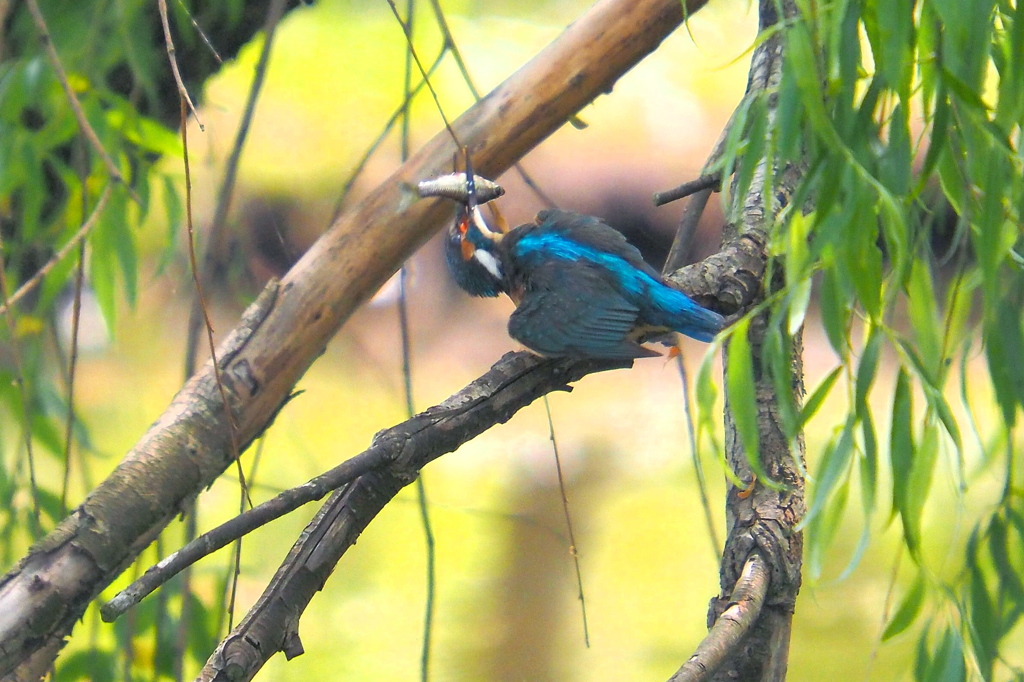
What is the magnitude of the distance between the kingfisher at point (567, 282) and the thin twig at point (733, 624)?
19cm

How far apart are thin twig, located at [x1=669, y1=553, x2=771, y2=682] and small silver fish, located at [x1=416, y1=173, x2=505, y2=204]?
371 millimetres

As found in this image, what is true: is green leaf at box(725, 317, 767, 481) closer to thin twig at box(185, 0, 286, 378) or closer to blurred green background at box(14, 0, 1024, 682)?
thin twig at box(185, 0, 286, 378)

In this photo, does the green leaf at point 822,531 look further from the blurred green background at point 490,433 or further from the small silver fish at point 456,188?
the blurred green background at point 490,433

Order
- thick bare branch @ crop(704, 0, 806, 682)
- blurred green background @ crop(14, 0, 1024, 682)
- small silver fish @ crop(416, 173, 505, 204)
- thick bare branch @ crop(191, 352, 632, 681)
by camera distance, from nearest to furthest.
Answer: thick bare branch @ crop(191, 352, 632, 681) → thick bare branch @ crop(704, 0, 806, 682) → small silver fish @ crop(416, 173, 505, 204) → blurred green background @ crop(14, 0, 1024, 682)

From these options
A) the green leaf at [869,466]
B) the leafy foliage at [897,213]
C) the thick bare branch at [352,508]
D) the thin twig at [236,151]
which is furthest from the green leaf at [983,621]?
the thin twig at [236,151]

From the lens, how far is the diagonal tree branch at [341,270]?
70 centimetres

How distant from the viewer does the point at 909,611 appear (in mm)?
409

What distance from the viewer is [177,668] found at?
81cm

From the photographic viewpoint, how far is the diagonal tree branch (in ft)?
2.30

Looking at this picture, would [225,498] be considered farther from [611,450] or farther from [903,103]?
[903,103]

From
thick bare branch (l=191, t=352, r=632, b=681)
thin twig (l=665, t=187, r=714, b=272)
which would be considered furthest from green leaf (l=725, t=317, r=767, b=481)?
thin twig (l=665, t=187, r=714, b=272)

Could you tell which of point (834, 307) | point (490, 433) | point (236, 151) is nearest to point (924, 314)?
point (834, 307)

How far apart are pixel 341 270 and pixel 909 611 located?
55 centimetres

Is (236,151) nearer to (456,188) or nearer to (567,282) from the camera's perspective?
(456,188)
